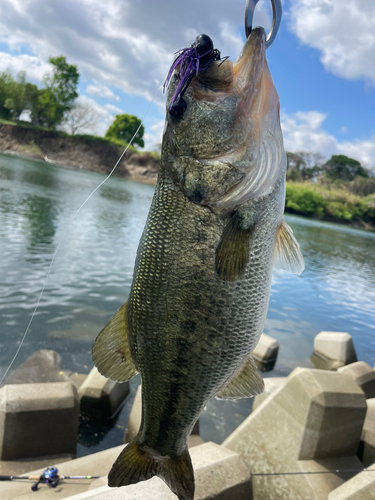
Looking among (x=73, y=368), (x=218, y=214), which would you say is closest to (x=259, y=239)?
(x=218, y=214)

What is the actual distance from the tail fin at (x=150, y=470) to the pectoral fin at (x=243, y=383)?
408 mm

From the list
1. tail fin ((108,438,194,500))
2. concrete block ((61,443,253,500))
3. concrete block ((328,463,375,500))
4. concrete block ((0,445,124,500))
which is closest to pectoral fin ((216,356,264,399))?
tail fin ((108,438,194,500))

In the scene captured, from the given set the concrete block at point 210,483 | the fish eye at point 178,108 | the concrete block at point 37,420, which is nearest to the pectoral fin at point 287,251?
the fish eye at point 178,108

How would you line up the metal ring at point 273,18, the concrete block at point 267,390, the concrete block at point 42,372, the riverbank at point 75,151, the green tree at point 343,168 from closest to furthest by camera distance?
the metal ring at point 273,18, the concrete block at point 267,390, the concrete block at point 42,372, the riverbank at point 75,151, the green tree at point 343,168

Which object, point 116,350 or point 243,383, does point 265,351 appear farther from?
point 116,350

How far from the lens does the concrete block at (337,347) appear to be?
9906mm

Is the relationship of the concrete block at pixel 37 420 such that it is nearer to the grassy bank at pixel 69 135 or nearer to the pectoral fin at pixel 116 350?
the pectoral fin at pixel 116 350

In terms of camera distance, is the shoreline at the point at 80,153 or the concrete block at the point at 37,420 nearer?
the concrete block at the point at 37,420

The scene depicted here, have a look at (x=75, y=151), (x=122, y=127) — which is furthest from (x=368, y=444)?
(x=122, y=127)

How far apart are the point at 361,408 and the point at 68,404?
349 centimetres

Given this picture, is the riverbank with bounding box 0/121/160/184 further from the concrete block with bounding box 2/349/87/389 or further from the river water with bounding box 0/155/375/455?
the concrete block with bounding box 2/349/87/389

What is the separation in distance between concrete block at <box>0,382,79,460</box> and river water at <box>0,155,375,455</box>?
65.7 inches

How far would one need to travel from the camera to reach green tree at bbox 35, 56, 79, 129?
258 ft

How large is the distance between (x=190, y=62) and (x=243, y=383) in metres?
1.66
